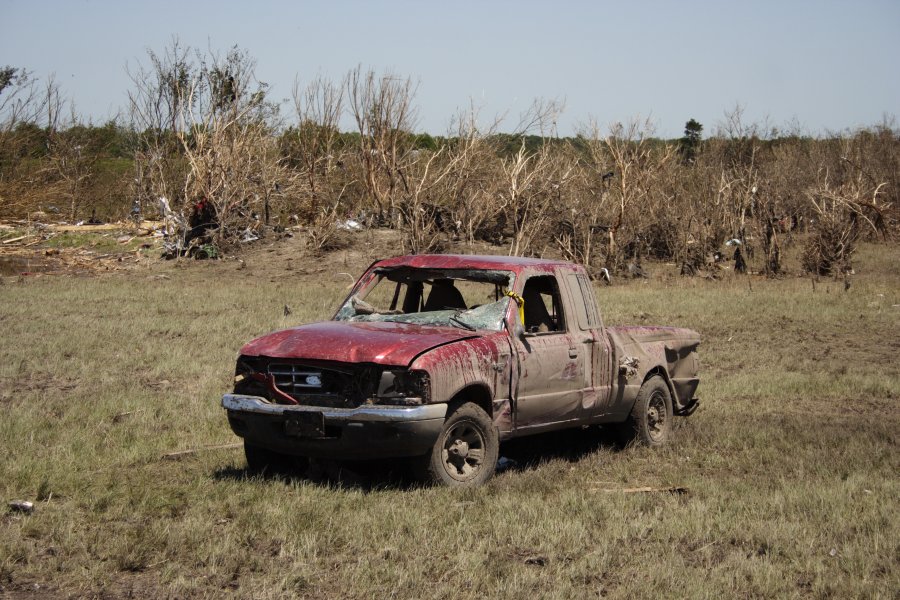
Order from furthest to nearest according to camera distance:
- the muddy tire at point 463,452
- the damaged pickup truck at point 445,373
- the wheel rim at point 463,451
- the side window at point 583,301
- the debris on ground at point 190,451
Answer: the side window at point 583,301 → the debris on ground at point 190,451 → the wheel rim at point 463,451 → the muddy tire at point 463,452 → the damaged pickup truck at point 445,373

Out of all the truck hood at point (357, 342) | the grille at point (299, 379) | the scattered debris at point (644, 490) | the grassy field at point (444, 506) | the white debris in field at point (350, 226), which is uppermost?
the white debris in field at point (350, 226)

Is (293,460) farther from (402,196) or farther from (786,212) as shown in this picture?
(786,212)

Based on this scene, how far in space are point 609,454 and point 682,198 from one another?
95.4 feet

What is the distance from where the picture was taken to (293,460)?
8.13 m

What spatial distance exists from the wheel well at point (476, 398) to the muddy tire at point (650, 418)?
232 centimetres

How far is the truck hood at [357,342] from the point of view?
7.12 meters

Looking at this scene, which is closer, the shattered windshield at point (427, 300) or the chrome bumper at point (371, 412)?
the chrome bumper at point (371, 412)

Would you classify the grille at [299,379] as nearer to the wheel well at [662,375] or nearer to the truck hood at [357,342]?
the truck hood at [357,342]

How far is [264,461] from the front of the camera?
7.86 meters

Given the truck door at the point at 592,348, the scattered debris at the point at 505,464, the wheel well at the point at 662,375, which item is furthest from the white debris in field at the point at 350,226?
the scattered debris at the point at 505,464

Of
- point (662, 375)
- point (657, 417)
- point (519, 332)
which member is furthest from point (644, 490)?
point (662, 375)

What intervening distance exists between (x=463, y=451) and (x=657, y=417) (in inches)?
127

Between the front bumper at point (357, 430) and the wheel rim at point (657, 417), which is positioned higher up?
the front bumper at point (357, 430)

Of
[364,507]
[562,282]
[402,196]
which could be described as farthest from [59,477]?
[402,196]
